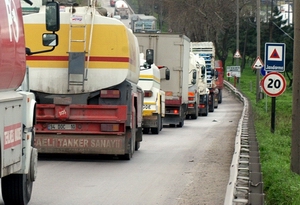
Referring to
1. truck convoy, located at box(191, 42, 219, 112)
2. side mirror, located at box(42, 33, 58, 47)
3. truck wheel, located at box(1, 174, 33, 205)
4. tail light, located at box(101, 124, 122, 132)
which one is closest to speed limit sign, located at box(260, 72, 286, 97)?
tail light, located at box(101, 124, 122, 132)

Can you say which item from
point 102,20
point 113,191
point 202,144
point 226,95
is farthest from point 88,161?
point 226,95

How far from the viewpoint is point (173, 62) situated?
108 ft

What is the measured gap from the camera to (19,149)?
10031 mm

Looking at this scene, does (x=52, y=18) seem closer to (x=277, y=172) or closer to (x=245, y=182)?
(x=245, y=182)

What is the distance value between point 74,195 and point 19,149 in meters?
2.46

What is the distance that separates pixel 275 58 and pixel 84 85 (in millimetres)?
8766

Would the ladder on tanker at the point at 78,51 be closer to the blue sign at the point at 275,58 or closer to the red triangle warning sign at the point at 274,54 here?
the blue sign at the point at 275,58

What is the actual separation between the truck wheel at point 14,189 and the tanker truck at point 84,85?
6.77 meters

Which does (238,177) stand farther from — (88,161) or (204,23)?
(204,23)

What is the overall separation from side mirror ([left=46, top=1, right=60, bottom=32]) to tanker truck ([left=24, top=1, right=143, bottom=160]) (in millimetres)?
6142

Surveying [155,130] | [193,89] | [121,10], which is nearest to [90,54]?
[155,130]

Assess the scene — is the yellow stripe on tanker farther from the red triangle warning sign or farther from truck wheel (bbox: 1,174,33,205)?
the red triangle warning sign

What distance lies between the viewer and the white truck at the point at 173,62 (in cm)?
3228

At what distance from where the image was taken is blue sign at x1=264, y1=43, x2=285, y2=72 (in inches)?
965
